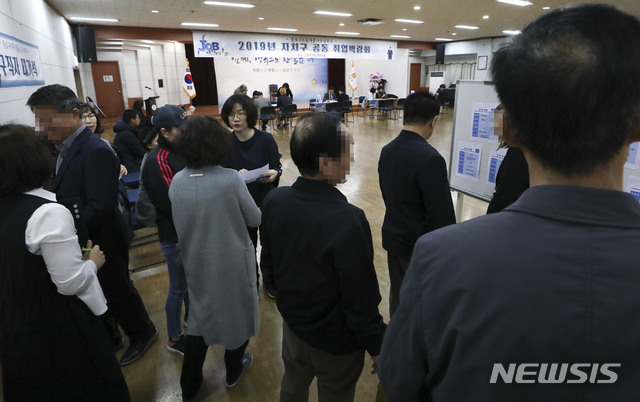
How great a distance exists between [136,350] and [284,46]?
12720 mm

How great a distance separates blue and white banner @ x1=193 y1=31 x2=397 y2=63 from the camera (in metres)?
11.4

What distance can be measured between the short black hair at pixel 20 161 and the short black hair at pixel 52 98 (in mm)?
560

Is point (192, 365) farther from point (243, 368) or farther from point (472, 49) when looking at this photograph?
point (472, 49)

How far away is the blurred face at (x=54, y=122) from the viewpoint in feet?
5.64

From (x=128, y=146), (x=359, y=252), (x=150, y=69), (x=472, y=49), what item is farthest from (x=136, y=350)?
(x=472, y=49)

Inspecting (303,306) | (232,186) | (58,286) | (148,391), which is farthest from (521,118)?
(148,391)

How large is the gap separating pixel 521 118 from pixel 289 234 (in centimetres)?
81

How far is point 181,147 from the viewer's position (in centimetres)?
154

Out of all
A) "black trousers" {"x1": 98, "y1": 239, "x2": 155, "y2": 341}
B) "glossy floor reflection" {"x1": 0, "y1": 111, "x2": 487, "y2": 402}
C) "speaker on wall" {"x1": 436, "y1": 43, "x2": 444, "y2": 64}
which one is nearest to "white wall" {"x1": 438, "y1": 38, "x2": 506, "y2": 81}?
"speaker on wall" {"x1": 436, "y1": 43, "x2": 444, "y2": 64}

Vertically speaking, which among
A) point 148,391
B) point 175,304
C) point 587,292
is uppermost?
point 587,292

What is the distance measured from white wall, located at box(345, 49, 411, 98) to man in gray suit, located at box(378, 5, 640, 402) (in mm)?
17825

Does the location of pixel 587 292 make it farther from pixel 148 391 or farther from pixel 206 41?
pixel 206 41

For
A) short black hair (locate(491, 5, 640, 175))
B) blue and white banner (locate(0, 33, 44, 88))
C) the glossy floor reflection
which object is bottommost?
the glossy floor reflection

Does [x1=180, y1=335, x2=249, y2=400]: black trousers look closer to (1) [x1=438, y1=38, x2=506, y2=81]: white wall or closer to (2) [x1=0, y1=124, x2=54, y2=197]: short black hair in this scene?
(2) [x1=0, y1=124, x2=54, y2=197]: short black hair
